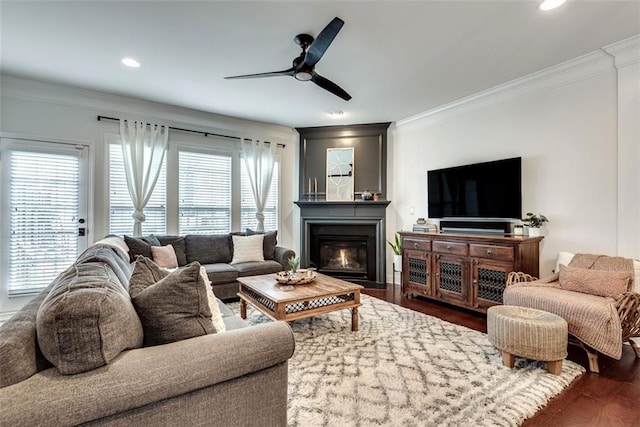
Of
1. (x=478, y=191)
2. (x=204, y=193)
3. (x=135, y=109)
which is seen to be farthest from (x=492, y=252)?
(x=135, y=109)

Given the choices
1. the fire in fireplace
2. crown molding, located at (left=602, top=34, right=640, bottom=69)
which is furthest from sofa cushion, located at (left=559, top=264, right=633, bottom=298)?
the fire in fireplace

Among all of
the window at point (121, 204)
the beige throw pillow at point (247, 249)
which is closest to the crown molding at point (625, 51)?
the beige throw pillow at point (247, 249)

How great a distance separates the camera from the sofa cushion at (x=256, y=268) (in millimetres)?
4077

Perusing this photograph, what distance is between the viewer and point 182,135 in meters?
4.67

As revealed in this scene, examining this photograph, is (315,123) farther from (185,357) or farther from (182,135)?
(185,357)

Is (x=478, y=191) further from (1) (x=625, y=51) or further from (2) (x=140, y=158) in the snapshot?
(2) (x=140, y=158)

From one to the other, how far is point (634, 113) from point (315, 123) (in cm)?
392

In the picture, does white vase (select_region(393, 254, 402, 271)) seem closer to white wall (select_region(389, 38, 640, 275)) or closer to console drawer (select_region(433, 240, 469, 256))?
console drawer (select_region(433, 240, 469, 256))

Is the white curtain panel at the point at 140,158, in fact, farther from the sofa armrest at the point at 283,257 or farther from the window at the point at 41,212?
the sofa armrest at the point at 283,257

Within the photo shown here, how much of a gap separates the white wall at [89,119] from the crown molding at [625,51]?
15.4ft

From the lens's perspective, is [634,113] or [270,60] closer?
[634,113]

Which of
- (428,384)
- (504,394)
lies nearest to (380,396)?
(428,384)

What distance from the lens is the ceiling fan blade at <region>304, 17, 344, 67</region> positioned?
2137 mm

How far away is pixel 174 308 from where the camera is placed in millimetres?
1324
